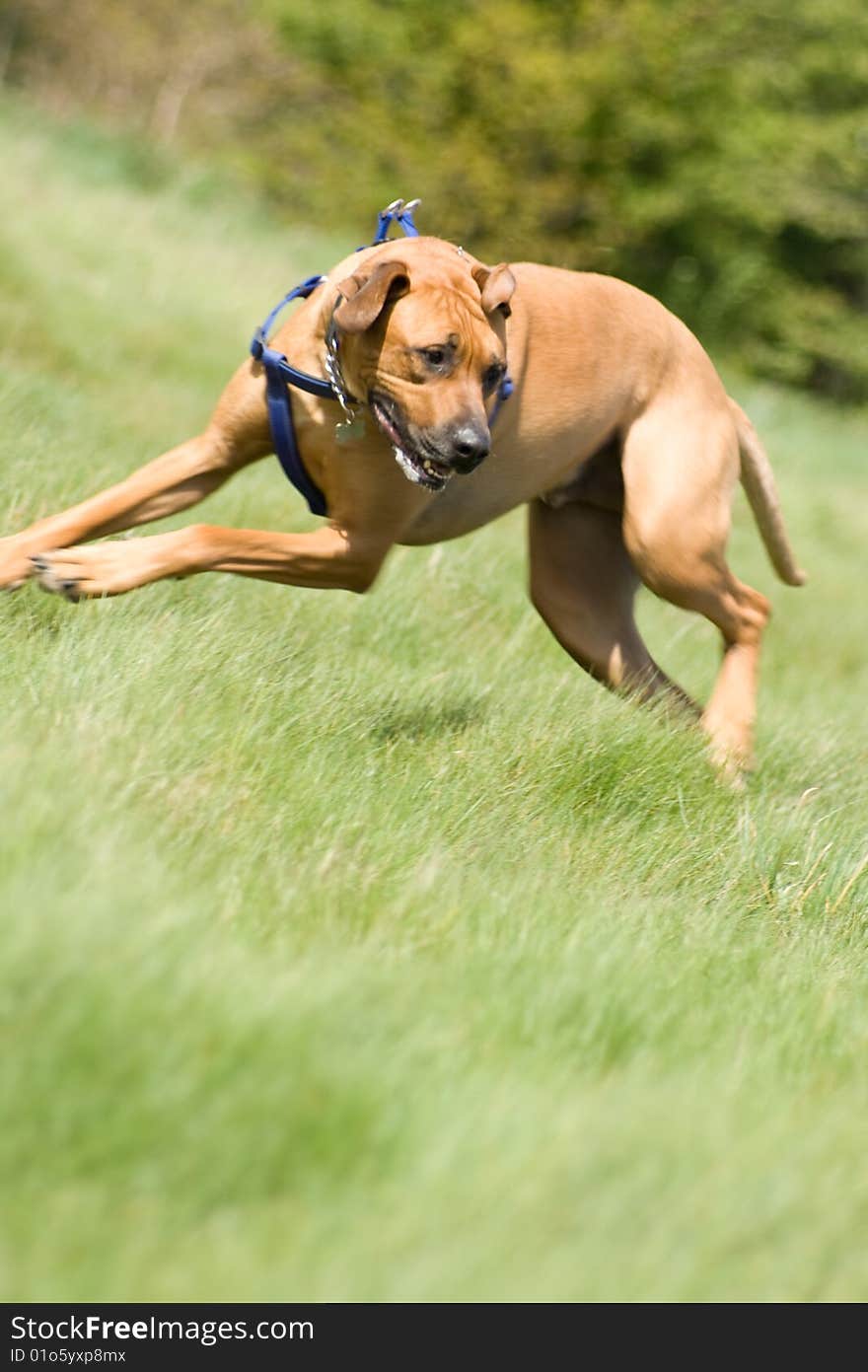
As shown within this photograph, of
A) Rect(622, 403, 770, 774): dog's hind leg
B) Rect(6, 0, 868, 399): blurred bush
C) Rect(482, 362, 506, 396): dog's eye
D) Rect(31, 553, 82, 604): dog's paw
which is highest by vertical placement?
Rect(482, 362, 506, 396): dog's eye

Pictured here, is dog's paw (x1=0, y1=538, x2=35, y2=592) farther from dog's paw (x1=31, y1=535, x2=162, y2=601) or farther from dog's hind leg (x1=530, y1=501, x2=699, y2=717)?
dog's hind leg (x1=530, y1=501, x2=699, y2=717)

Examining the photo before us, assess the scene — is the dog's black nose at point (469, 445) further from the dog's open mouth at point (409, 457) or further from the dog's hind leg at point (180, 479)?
the dog's hind leg at point (180, 479)

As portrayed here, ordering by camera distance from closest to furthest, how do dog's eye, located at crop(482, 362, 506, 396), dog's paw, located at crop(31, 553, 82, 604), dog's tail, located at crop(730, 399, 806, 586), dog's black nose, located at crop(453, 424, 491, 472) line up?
1. dog's paw, located at crop(31, 553, 82, 604)
2. dog's black nose, located at crop(453, 424, 491, 472)
3. dog's eye, located at crop(482, 362, 506, 396)
4. dog's tail, located at crop(730, 399, 806, 586)

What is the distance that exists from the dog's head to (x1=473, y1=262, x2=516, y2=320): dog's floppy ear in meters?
0.06

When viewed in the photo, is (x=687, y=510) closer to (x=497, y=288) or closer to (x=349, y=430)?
(x=497, y=288)

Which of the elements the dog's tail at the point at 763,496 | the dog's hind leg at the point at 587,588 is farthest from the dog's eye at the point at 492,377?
the dog's tail at the point at 763,496

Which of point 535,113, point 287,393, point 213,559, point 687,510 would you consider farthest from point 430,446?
point 535,113

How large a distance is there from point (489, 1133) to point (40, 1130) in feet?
2.28

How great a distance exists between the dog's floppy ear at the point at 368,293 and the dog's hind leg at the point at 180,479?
0.48 metres

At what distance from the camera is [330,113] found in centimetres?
2472

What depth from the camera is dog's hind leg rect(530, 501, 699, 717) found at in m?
6.12

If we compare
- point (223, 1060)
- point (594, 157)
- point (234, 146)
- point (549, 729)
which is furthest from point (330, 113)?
point (223, 1060)

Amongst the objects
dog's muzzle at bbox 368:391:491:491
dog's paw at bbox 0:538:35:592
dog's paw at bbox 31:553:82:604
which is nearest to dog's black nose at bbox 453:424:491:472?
dog's muzzle at bbox 368:391:491:491

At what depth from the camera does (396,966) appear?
322 cm
